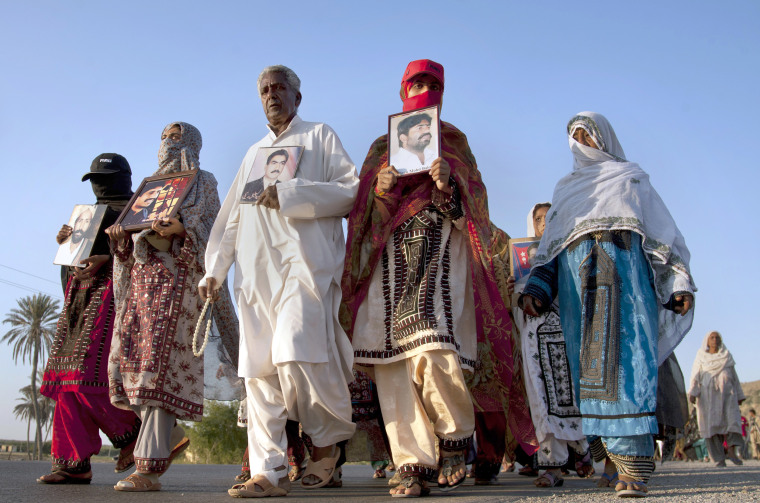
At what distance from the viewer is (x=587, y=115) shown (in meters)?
5.00

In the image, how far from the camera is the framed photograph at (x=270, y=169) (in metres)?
4.49

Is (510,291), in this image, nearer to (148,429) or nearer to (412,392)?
(412,392)

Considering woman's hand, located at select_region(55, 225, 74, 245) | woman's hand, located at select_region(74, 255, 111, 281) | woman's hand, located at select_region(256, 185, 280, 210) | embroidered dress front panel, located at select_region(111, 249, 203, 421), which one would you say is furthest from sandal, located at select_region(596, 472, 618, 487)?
woman's hand, located at select_region(55, 225, 74, 245)

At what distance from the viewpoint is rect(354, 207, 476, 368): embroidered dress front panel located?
417 centimetres

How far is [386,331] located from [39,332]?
3311cm

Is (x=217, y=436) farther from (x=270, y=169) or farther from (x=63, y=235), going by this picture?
(x=270, y=169)

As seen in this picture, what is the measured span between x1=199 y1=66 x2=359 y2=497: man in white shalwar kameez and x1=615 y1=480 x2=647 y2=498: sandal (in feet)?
5.05

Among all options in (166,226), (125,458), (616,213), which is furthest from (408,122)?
(125,458)

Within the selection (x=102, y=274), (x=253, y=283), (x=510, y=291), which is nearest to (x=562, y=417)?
(x=510, y=291)

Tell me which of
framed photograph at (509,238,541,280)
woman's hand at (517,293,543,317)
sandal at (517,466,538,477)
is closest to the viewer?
woman's hand at (517,293,543,317)

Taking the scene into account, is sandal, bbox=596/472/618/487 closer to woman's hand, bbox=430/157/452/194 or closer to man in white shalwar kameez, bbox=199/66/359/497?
man in white shalwar kameez, bbox=199/66/359/497

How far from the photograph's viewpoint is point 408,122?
180 inches

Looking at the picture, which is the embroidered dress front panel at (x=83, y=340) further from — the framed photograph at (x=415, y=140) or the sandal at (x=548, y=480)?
the sandal at (x=548, y=480)

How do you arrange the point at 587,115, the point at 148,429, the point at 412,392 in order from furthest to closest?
the point at 587,115, the point at 148,429, the point at 412,392
